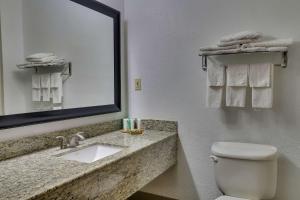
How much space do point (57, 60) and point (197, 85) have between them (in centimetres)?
108

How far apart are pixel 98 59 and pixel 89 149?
31.2 inches

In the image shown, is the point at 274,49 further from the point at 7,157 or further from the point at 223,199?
the point at 7,157

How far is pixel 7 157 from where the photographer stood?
1346 millimetres

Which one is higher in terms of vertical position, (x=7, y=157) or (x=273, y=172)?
(x=7, y=157)

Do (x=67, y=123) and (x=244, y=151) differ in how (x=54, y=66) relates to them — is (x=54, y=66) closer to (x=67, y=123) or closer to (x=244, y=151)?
(x=67, y=123)

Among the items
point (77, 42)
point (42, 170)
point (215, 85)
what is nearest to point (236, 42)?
point (215, 85)

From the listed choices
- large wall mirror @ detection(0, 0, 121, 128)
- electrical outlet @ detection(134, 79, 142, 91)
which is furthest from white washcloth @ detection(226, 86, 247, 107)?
large wall mirror @ detection(0, 0, 121, 128)

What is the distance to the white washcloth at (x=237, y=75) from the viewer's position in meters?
1.70

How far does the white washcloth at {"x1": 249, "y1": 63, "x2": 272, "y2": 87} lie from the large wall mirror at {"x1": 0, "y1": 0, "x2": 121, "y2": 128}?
3.76 feet

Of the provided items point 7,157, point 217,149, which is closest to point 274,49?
point 217,149

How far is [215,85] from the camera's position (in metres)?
1.80

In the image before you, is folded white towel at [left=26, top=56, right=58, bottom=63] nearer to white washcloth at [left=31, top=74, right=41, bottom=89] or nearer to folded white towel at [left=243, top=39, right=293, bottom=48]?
white washcloth at [left=31, top=74, right=41, bottom=89]

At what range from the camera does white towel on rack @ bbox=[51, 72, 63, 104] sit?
1.69 metres

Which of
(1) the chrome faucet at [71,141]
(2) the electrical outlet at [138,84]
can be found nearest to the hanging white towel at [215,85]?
(2) the electrical outlet at [138,84]
